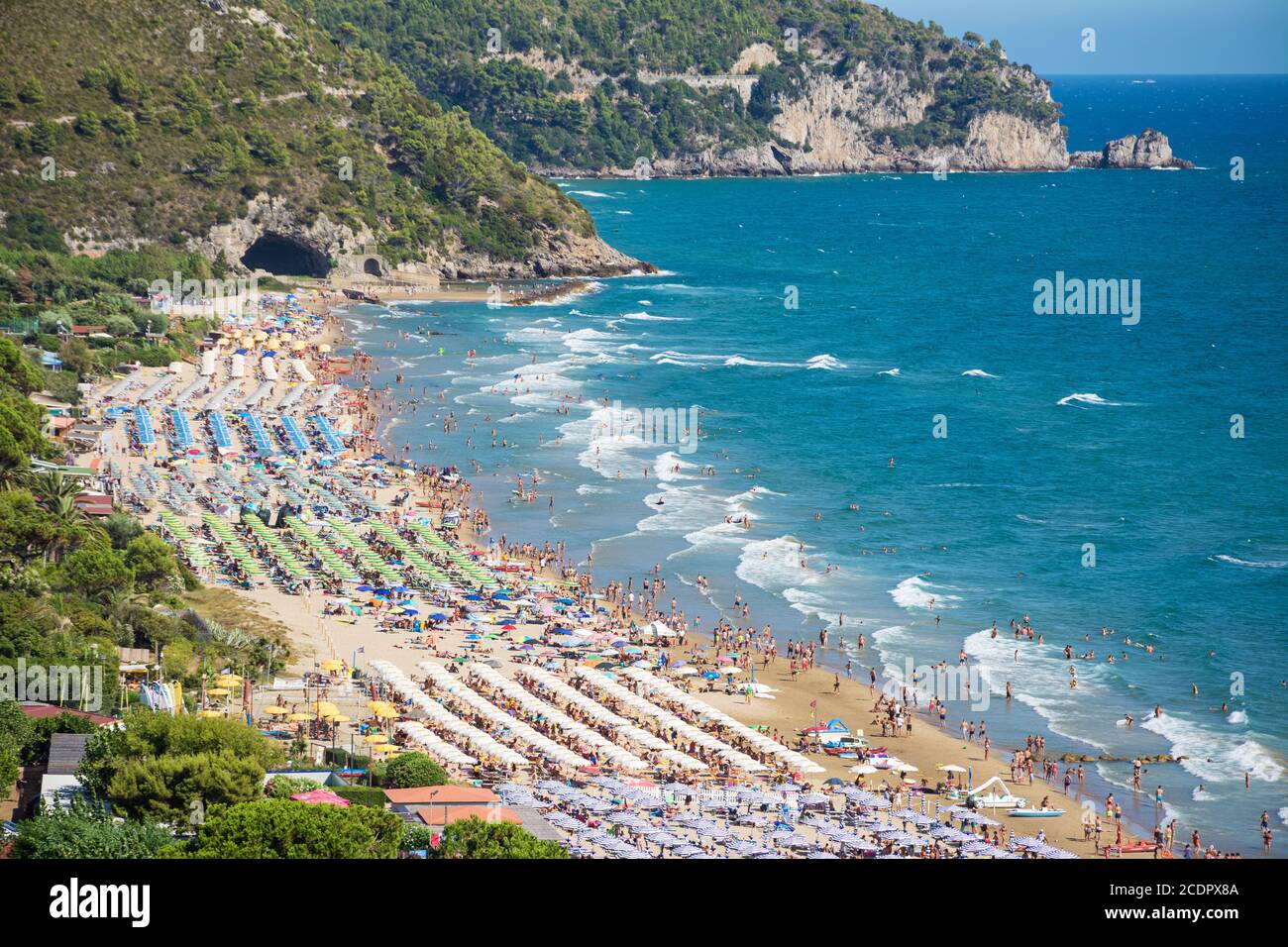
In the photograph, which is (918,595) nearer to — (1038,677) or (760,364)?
(1038,677)

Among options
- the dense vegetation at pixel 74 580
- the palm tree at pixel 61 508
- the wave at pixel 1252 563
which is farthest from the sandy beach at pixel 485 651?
the wave at pixel 1252 563

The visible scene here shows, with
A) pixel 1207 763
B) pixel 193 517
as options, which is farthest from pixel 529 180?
pixel 1207 763

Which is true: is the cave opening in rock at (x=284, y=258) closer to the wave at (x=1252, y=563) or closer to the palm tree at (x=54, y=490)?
the palm tree at (x=54, y=490)

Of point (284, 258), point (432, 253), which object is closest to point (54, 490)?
point (284, 258)

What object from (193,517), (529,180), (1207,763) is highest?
(529,180)

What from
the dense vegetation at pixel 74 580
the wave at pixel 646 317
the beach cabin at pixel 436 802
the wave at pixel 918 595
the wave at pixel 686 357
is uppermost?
the wave at pixel 646 317

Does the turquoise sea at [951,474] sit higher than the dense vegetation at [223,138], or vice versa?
the dense vegetation at [223,138]

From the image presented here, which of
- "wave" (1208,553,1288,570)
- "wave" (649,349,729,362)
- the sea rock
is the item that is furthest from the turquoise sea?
the sea rock
